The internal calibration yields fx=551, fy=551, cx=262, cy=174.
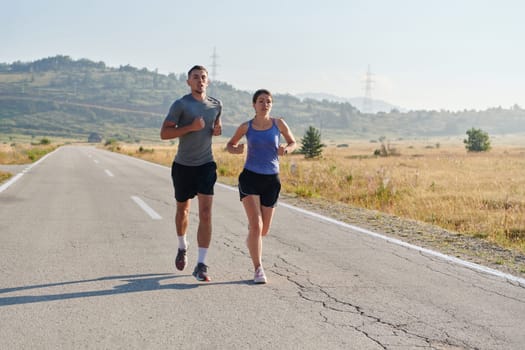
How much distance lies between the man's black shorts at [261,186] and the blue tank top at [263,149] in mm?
49

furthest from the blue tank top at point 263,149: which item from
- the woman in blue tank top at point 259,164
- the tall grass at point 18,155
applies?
the tall grass at point 18,155

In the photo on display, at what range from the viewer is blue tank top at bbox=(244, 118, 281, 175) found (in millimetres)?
5316

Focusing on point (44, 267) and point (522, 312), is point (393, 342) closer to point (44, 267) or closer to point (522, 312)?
point (522, 312)

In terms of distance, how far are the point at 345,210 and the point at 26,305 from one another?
7.40 m

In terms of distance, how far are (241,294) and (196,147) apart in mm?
1533

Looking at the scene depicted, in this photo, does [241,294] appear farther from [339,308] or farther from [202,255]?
[339,308]

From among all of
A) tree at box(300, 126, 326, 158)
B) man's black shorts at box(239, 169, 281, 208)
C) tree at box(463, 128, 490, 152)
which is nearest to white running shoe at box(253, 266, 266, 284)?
man's black shorts at box(239, 169, 281, 208)

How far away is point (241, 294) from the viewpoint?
4.91 meters

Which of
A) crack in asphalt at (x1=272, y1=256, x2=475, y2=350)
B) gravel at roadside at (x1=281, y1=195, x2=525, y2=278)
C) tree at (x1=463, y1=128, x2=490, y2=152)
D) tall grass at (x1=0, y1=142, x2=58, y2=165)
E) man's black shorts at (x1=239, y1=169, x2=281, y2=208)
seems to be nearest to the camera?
crack in asphalt at (x1=272, y1=256, x2=475, y2=350)

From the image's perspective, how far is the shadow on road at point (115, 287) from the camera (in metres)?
4.64

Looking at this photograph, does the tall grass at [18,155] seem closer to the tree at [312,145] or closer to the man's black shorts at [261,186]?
the tree at [312,145]

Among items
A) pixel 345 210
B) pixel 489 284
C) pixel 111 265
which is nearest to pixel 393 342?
Answer: pixel 489 284

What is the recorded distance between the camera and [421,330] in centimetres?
402

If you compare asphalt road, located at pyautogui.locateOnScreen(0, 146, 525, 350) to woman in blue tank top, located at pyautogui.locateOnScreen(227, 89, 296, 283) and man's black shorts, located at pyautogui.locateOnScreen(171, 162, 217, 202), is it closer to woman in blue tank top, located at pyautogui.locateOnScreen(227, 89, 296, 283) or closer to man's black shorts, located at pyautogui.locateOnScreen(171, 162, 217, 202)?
woman in blue tank top, located at pyautogui.locateOnScreen(227, 89, 296, 283)
